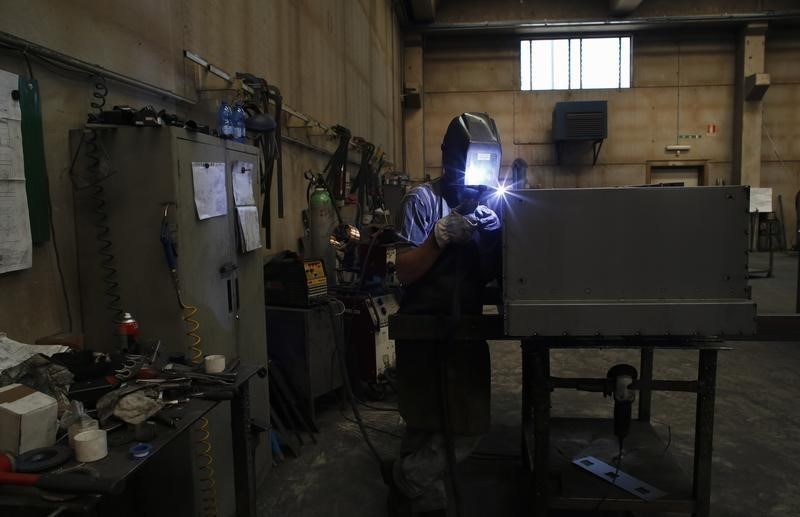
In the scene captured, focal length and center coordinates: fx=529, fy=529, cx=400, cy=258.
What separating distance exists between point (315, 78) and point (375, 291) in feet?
5.27

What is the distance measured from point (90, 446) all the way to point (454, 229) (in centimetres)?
104

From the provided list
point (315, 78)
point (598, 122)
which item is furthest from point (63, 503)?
point (598, 122)

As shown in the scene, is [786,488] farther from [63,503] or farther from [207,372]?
[63,503]

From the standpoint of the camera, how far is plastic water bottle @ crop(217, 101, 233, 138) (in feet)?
6.58

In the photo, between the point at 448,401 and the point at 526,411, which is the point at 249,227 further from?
the point at 526,411

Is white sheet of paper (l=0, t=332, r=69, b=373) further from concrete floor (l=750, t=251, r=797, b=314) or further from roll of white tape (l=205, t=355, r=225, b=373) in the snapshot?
concrete floor (l=750, t=251, r=797, b=314)

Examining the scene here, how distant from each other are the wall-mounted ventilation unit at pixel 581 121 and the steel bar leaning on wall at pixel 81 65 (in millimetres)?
7288

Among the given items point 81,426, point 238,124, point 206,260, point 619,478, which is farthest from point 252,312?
point 619,478

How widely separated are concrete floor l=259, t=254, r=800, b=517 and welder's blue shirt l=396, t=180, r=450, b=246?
3.45ft

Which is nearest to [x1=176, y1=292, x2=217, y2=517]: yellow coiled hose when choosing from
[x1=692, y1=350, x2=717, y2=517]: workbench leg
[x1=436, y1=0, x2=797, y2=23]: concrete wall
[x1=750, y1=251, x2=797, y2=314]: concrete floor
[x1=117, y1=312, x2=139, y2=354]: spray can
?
[x1=117, y1=312, x2=139, y2=354]: spray can

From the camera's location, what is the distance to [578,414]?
2.92m

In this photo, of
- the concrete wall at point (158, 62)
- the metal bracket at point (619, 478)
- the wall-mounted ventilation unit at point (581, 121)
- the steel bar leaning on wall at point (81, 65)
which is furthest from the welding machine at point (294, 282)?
the wall-mounted ventilation unit at point (581, 121)

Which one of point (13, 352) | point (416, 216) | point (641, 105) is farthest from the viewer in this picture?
point (641, 105)

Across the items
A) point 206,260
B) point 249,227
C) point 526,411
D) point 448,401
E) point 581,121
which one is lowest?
point 526,411
